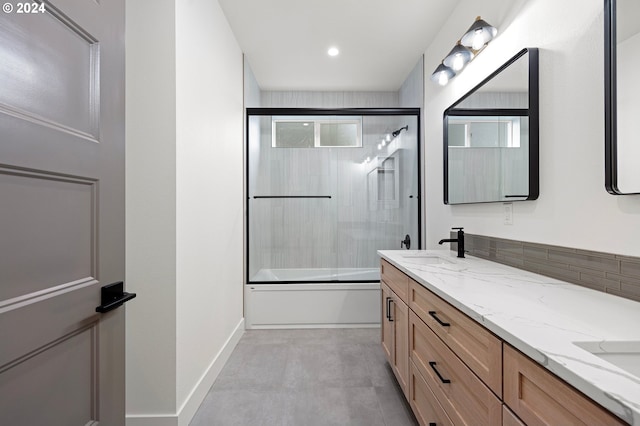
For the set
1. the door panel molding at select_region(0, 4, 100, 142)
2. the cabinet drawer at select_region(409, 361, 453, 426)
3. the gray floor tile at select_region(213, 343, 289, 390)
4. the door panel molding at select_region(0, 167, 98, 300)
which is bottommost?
the gray floor tile at select_region(213, 343, 289, 390)

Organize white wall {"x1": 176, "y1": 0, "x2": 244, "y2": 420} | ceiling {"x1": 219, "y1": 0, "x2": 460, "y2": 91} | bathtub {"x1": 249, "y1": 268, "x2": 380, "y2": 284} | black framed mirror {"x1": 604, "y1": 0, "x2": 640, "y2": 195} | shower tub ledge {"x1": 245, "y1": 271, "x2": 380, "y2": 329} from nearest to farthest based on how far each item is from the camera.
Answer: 1. black framed mirror {"x1": 604, "y1": 0, "x2": 640, "y2": 195}
2. white wall {"x1": 176, "y1": 0, "x2": 244, "y2": 420}
3. ceiling {"x1": 219, "y1": 0, "x2": 460, "y2": 91}
4. shower tub ledge {"x1": 245, "y1": 271, "x2": 380, "y2": 329}
5. bathtub {"x1": 249, "y1": 268, "x2": 380, "y2": 284}

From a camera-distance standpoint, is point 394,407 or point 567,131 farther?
point 394,407

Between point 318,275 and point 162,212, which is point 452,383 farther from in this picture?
point 318,275

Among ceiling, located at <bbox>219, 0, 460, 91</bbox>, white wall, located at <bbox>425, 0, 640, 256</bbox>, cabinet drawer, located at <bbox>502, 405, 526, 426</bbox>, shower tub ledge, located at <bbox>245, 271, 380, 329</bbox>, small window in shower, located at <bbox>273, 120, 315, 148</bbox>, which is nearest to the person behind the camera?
cabinet drawer, located at <bbox>502, 405, 526, 426</bbox>

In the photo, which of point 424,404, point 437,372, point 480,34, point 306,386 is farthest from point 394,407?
point 480,34

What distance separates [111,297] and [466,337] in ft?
3.90

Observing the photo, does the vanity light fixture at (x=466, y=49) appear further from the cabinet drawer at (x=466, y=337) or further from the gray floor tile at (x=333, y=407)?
the gray floor tile at (x=333, y=407)

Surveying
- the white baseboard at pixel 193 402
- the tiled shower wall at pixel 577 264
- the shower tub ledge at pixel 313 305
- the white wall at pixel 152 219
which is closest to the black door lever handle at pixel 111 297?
the white wall at pixel 152 219

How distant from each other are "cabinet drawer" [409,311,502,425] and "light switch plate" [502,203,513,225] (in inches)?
30.4

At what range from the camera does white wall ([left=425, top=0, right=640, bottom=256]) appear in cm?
109

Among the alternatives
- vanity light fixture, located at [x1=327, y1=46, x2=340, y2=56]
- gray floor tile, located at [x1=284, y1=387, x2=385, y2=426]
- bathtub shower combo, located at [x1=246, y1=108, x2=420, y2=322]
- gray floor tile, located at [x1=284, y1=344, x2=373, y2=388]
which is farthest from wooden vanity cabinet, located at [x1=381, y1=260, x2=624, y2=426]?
vanity light fixture, located at [x1=327, y1=46, x2=340, y2=56]

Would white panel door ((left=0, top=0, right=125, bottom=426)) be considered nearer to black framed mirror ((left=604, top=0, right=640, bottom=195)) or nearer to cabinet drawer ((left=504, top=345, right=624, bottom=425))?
Answer: cabinet drawer ((left=504, top=345, right=624, bottom=425))

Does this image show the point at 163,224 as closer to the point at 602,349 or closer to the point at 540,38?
the point at 602,349

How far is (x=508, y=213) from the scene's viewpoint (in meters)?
1.65
